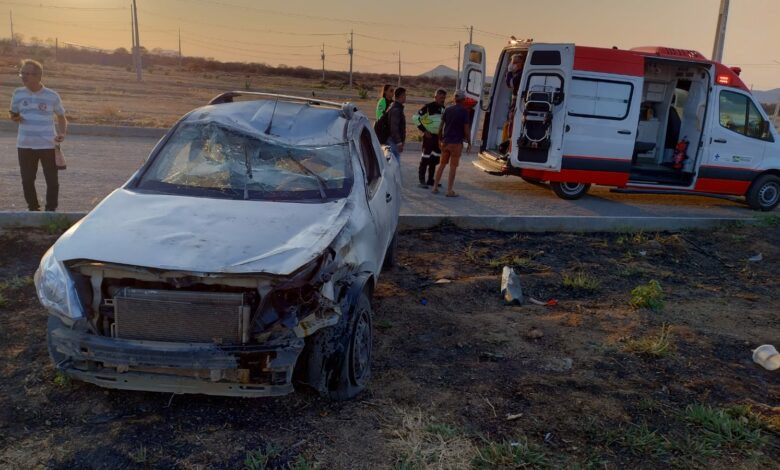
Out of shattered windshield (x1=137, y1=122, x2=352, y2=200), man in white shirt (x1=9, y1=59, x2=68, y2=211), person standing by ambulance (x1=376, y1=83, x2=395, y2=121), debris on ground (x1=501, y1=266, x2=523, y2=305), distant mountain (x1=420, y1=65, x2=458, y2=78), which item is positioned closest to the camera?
shattered windshield (x1=137, y1=122, x2=352, y2=200)

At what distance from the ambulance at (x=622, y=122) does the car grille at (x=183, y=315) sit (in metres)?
8.08

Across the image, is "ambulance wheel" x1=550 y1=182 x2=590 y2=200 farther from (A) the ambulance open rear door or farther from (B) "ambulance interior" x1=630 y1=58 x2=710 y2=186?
(B) "ambulance interior" x1=630 y1=58 x2=710 y2=186

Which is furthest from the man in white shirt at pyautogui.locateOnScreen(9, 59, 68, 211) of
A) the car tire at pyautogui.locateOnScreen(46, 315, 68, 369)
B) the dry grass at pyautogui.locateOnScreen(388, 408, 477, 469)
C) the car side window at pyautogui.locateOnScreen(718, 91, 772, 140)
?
the car side window at pyautogui.locateOnScreen(718, 91, 772, 140)

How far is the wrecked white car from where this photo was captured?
3.18 m

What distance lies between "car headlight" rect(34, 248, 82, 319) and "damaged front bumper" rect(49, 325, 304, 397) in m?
0.11

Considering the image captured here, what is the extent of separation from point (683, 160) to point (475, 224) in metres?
5.39

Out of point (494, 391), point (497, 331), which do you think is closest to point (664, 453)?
point (494, 391)

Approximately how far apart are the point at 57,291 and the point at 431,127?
26.5ft

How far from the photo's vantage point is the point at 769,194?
1151cm

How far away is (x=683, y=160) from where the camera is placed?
448 inches

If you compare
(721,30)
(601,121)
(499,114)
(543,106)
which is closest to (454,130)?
(543,106)

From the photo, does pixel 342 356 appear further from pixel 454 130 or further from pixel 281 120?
pixel 454 130

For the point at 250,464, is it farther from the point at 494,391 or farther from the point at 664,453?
the point at 664,453

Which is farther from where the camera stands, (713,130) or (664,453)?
(713,130)
